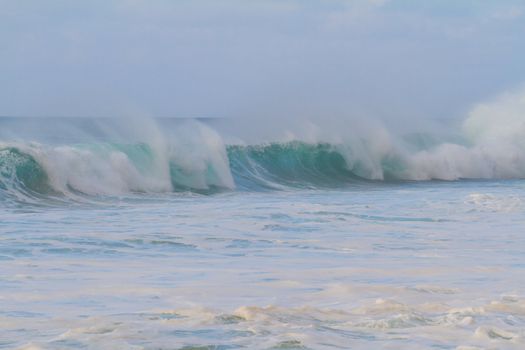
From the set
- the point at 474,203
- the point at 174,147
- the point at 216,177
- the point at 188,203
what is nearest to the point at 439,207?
the point at 474,203

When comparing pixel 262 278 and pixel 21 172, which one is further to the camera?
pixel 21 172

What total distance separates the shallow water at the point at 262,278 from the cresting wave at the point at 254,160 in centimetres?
369

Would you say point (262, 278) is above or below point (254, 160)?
below

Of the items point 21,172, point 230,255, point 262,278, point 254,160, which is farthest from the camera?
point 254,160

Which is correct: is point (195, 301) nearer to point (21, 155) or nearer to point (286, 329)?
point (286, 329)

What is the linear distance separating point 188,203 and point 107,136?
8728mm

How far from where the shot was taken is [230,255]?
1041 cm

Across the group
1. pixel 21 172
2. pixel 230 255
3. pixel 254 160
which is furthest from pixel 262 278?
pixel 254 160

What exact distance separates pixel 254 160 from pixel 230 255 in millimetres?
16007

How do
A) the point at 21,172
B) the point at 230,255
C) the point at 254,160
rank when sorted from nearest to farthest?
the point at 230,255, the point at 21,172, the point at 254,160

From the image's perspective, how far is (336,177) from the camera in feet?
86.9

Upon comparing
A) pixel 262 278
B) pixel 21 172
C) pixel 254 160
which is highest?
pixel 254 160

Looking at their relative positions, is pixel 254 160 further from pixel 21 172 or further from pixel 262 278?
pixel 262 278

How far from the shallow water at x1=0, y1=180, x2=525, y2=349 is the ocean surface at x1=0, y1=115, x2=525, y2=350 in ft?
0.07
